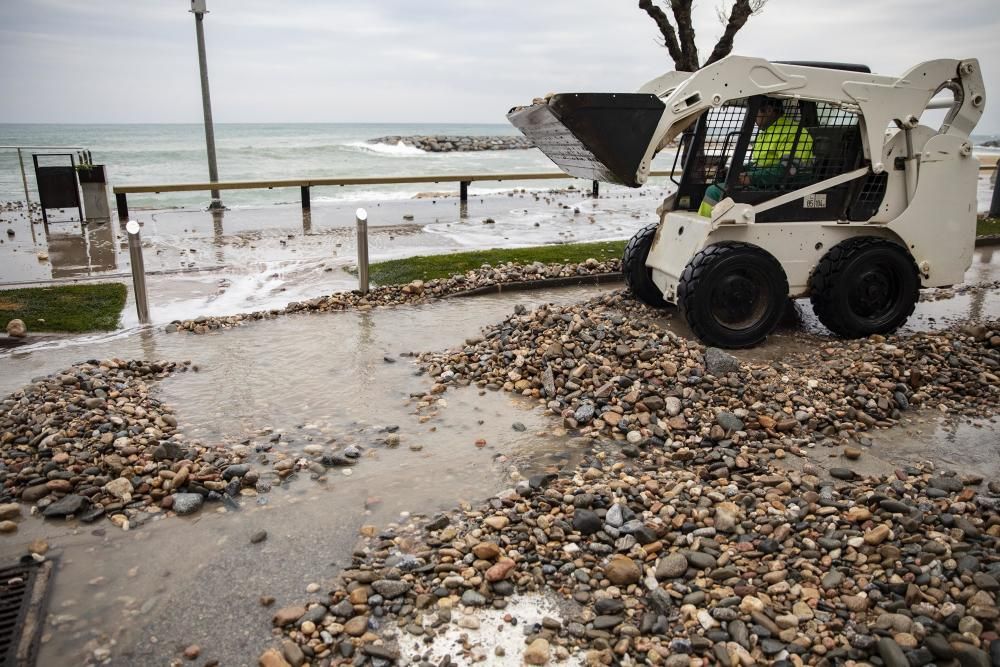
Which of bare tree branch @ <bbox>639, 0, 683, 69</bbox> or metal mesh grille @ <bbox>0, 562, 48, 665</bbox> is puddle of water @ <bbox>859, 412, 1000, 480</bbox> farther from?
bare tree branch @ <bbox>639, 0, 683, 69</bbox>

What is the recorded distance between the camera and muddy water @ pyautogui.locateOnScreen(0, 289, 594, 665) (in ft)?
11.3

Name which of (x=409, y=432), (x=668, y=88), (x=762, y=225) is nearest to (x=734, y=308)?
(x=762, y=225)

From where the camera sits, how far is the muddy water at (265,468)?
3.46m

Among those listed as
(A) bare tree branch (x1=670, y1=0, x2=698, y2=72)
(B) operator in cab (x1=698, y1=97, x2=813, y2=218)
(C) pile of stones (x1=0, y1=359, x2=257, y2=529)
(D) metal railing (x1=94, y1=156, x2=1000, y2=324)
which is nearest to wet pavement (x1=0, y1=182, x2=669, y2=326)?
(D) metal railing (x1=94, y1=156, x2=1000, y2=324)

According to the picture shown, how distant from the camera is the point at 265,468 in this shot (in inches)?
Answer: 194

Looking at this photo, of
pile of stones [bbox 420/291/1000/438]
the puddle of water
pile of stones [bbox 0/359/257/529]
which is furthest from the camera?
pile of stones [bbox 420/291/1000/438]

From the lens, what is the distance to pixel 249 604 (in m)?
3.55

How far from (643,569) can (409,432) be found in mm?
2407

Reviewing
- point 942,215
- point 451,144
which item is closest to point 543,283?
point 942,215

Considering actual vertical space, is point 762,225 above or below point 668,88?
below

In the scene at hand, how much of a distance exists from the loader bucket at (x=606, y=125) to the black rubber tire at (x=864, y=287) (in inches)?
89.3

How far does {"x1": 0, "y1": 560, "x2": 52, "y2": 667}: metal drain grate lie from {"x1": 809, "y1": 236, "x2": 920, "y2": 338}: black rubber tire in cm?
697

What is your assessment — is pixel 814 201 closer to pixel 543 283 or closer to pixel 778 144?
pixel 778 144

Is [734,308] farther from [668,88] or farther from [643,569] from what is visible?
[643,569]
